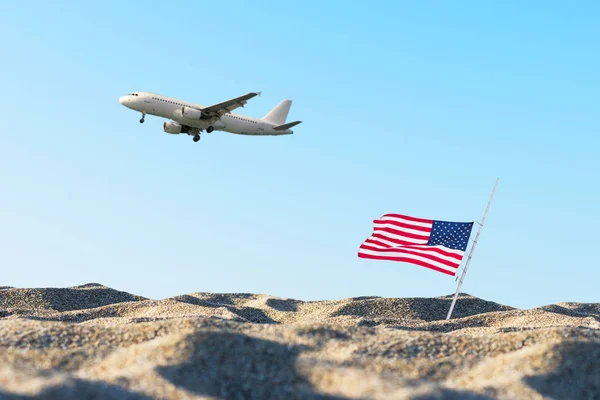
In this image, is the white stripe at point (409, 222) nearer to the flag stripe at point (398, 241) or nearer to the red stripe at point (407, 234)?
the red stripe at point (407, 234)

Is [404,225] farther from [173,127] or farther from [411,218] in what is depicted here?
[173,127]

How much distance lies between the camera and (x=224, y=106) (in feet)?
130

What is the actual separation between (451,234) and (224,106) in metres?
23.2

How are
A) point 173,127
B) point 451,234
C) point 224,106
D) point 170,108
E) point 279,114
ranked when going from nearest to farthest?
point 451,234
point 224,106
point 170,108
point 173,127
point 279,114

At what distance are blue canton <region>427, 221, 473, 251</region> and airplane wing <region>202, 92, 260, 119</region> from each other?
823 inches

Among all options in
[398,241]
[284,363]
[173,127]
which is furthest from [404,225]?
[173,127]

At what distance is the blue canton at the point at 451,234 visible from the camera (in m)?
19.0

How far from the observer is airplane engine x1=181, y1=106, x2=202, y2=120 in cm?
3991

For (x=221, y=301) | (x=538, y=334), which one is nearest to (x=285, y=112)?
(x=221, y=301)

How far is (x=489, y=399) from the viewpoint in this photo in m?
9.14

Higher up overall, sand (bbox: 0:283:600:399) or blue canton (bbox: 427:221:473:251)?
blue canton (bbox: 427:221:473:251)

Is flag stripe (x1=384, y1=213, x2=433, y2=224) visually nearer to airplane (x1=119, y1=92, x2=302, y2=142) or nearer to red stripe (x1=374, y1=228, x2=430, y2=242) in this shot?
red stripe (x1=374, y1=228, x2=430, y2=242)

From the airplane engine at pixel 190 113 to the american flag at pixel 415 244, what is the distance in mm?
23174


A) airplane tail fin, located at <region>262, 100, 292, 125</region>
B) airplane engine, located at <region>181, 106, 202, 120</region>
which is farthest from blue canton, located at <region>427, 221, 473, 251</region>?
airplane tail fin, located at <region>262, 100, 292, 125</region>
